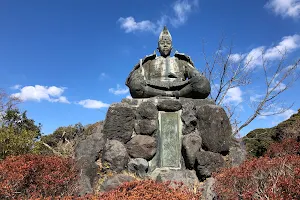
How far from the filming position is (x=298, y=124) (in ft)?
41.9

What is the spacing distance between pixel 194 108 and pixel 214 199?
2.08 meters

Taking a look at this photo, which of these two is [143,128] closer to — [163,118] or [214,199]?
[163,118]

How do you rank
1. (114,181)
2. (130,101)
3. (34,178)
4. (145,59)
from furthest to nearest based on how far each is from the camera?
(145,59) < (130,101) < (114,181) < (34,178)

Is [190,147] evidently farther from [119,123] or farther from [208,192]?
[119,123]

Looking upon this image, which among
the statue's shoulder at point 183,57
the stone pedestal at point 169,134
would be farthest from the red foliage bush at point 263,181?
Result: the statue's shoulder at point 183,57

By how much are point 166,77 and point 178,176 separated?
8.04 feet

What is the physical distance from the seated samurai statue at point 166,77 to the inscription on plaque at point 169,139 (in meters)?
0.55

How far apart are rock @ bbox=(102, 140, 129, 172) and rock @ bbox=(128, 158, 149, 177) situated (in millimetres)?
131

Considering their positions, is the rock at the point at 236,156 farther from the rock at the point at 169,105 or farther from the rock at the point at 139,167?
the rock at the point at 139,167

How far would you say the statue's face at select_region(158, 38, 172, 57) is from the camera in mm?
6965

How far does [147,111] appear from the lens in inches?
226

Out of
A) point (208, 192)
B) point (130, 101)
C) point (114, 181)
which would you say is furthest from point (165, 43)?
point (208, 192)

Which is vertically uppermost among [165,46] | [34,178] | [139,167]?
[165,46]

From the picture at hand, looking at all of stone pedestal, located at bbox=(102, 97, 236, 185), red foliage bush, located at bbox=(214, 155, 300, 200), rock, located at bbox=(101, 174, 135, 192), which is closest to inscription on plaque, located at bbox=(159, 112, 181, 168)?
stone pedestal, located at bbox=(102, 97, 236, 185)
